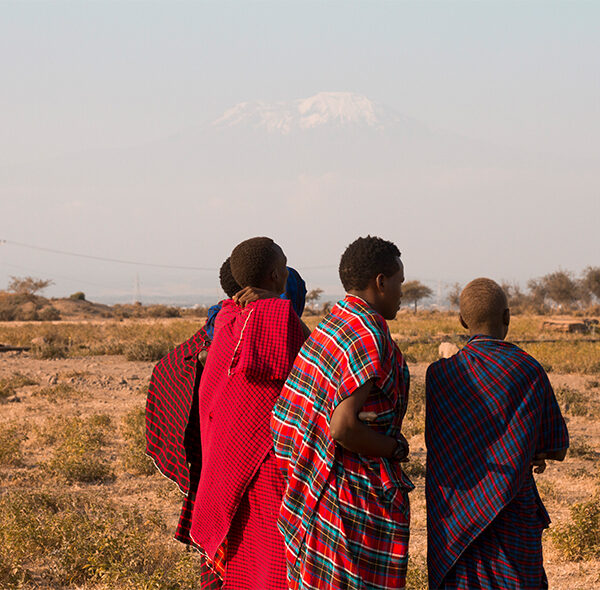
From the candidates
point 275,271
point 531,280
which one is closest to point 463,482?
point 275,271

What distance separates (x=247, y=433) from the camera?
3150mm

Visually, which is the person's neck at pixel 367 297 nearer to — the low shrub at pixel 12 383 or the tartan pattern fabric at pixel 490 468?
the tartan pattern fabric at pixel 490 468

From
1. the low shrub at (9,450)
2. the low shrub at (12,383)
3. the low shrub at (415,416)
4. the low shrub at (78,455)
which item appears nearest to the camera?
the low shrub at (78,455)

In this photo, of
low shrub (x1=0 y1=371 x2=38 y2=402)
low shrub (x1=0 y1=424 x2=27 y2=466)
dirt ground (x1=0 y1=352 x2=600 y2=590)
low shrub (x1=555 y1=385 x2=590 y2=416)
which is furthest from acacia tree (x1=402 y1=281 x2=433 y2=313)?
low shrub (x1=0 y1=424 x2=27 y2=466)

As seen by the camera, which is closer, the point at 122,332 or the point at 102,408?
the point at 102,408

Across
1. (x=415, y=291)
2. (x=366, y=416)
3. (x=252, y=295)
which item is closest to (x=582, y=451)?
(x=252, y=295)

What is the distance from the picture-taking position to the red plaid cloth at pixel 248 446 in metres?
3.08

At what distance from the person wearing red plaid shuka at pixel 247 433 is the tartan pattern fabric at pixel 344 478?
0.19 metres

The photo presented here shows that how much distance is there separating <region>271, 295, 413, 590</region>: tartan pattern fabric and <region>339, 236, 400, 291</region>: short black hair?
4.7 inches

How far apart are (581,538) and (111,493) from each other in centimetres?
437

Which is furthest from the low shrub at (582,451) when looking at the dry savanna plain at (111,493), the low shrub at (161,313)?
the low shrub at (161,313)

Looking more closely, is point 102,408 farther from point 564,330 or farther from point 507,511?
point 564,330

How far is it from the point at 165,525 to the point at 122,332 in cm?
2513

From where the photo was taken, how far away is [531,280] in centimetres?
7119
